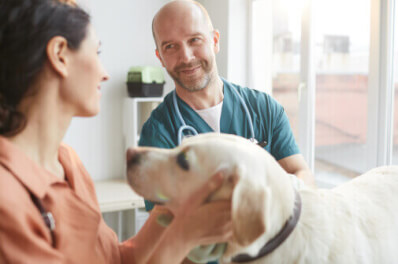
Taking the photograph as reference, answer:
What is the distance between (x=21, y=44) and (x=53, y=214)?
0.32 meters

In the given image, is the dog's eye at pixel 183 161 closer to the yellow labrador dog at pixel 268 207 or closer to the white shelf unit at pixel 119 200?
the yellow labrador dog at pixel 268 207

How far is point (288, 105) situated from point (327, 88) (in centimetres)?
36

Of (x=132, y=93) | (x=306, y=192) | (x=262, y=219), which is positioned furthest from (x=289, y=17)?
(x=262, y=219)

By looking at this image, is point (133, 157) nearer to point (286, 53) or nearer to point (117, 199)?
point (117, 199)

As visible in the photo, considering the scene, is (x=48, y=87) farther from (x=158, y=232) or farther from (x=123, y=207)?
(x=123, y=207)

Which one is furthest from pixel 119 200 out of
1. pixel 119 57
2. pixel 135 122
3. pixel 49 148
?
pixel 49 148

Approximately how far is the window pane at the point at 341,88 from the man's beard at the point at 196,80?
1.25 metres

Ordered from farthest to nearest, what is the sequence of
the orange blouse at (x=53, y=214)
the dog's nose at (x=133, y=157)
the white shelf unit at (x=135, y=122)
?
the white shelf unit at (x=135, y=122), the dog's nose at (x=133, y=157), the orange blouse at (x=53, y=214)

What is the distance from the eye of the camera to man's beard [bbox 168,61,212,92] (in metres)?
1.50

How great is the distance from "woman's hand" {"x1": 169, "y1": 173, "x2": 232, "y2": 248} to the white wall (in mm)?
2386

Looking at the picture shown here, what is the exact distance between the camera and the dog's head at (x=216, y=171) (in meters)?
0.74

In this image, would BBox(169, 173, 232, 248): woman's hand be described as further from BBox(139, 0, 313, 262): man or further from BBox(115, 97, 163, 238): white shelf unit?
BBox(115, 97, 163, 238): white shelf unit

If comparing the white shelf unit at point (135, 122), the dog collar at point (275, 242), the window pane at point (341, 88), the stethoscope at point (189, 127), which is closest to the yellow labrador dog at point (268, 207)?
the dog collar at point (275, 242)

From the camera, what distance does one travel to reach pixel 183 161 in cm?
86
